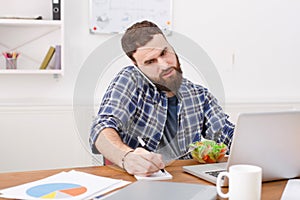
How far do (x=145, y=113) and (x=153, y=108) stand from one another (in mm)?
44

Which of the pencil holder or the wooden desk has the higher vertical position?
the pencil holder

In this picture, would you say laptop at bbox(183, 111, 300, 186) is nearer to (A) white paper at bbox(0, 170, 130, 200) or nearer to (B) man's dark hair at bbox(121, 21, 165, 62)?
(A) white paper at bbox(0, 170, 130, 200)

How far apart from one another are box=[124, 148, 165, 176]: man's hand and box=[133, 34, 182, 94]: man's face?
1.08 feet

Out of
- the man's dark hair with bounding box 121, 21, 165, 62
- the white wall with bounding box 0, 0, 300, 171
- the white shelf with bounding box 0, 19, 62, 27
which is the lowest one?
the white wall with bounding box 0, 0, 300, 171

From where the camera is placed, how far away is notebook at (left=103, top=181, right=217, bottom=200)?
1093 mm

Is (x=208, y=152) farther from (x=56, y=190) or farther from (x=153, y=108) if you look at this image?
(x=56, y=190)

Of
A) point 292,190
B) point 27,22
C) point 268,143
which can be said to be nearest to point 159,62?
point 268,143

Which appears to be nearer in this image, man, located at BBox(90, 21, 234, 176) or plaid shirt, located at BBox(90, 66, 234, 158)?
man, located at BBox(90, 21, 234, 176)

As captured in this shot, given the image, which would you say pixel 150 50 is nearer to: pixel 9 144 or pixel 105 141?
pixel 105 141

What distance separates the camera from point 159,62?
158 cm

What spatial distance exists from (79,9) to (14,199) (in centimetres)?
204

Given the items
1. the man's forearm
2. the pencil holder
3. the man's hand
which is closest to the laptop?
the man's hand

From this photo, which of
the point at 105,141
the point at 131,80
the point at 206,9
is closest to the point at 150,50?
the point at 131,80

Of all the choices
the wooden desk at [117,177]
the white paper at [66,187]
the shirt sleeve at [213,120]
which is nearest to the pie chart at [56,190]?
the white paper at [66,187]
